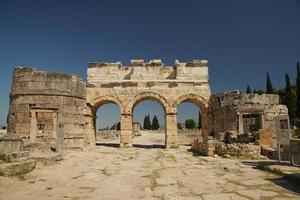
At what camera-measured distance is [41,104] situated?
1345cm

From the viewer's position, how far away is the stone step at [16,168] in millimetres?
6246

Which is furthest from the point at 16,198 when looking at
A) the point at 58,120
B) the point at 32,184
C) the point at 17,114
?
the point at 17,114

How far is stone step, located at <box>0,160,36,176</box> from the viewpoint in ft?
20.5

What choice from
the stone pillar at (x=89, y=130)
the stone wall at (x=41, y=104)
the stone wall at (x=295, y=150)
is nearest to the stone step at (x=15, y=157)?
the stone wall at (x=41, y=104)

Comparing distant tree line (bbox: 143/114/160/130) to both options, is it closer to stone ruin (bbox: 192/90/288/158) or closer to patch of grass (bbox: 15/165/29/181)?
stone ruin (bbox: 192/90/288/158)

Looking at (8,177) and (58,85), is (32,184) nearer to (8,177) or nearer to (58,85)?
(8,177)

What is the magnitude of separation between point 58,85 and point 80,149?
400cm

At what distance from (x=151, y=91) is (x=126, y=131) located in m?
3.26

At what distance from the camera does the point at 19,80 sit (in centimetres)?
1395

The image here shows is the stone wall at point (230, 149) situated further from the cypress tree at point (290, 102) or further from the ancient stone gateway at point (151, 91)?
the cypress tree at point (290, 102)

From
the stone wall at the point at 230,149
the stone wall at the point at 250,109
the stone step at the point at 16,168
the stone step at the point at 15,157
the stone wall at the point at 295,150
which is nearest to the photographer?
the stone step at the point at 16,168

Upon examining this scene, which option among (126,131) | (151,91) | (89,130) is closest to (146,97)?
(151,91)

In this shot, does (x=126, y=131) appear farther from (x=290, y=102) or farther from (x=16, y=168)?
(x=290, y=102)

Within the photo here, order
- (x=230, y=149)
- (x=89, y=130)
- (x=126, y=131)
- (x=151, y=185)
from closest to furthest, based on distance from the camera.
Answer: (x=151, y=185)
(x=230, y=149)
(x=126, y=131)
(x=89, y=130)
